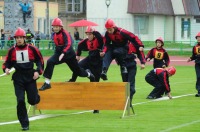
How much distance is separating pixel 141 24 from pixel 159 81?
169 ft

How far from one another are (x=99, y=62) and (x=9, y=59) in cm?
419

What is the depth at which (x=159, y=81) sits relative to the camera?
25.9 metres

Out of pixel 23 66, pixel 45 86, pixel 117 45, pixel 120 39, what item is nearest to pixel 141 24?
pixel 117 45

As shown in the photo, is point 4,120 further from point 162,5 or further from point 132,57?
point 162,5

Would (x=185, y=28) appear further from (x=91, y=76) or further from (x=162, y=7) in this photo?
(x=91, y=76)

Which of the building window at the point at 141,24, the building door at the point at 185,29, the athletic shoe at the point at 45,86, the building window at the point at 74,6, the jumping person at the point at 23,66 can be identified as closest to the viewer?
the jumping person at the point at 23,66

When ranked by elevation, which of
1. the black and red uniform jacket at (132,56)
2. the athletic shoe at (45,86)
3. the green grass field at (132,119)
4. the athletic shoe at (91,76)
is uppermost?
the black and red uniform jacket at (132,56)

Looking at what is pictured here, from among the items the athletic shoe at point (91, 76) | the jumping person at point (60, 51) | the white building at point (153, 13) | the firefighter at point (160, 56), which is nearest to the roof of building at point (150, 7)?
the white building at point (153, 13)

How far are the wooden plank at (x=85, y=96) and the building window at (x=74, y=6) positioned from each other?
72122mm

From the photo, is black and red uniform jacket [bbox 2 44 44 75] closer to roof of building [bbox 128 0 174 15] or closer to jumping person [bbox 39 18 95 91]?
jumping person [bbox 39 18 95 91]

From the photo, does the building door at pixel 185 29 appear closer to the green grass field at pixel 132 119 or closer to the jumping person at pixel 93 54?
the green grass field at pixel 132 119

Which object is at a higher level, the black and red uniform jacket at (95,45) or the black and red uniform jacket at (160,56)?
the black and red uniform jacket at (95,45)

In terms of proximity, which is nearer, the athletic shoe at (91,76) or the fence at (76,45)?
the athletic shoe at (91,76)

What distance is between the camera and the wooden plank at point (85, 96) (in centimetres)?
1975
